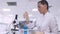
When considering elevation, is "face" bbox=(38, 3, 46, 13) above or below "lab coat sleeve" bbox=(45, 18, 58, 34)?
above

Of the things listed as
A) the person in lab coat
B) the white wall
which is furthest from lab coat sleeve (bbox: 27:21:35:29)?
the white wall

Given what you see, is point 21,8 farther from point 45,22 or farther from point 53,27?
point 53,27

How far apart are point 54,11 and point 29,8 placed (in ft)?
1.70

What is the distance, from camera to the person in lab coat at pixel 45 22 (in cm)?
227

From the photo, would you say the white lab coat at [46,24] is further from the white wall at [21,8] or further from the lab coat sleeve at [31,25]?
the white wall at [21,8]

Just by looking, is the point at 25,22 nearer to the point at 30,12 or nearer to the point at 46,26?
the point at 30,12

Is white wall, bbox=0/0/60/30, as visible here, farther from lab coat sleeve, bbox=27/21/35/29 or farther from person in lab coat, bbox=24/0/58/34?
lab coat sleeve, bbox=27/21/35/29

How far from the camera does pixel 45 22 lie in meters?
2.31

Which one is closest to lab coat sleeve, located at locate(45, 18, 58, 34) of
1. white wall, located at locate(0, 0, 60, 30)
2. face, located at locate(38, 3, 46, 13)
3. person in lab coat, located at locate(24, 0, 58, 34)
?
person in lab coat, located at locate(24, 0, 58, 34)

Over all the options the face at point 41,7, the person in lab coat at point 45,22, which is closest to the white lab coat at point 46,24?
the person in lab coat at point 45,22

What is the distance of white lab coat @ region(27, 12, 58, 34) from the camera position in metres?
2.27

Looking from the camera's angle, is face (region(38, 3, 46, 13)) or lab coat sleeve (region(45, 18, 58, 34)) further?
face (region(38, 3, 46, 13))

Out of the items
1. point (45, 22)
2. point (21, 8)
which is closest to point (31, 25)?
point (45, 22)

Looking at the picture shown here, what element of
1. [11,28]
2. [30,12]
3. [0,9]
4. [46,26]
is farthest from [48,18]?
[0,9]
